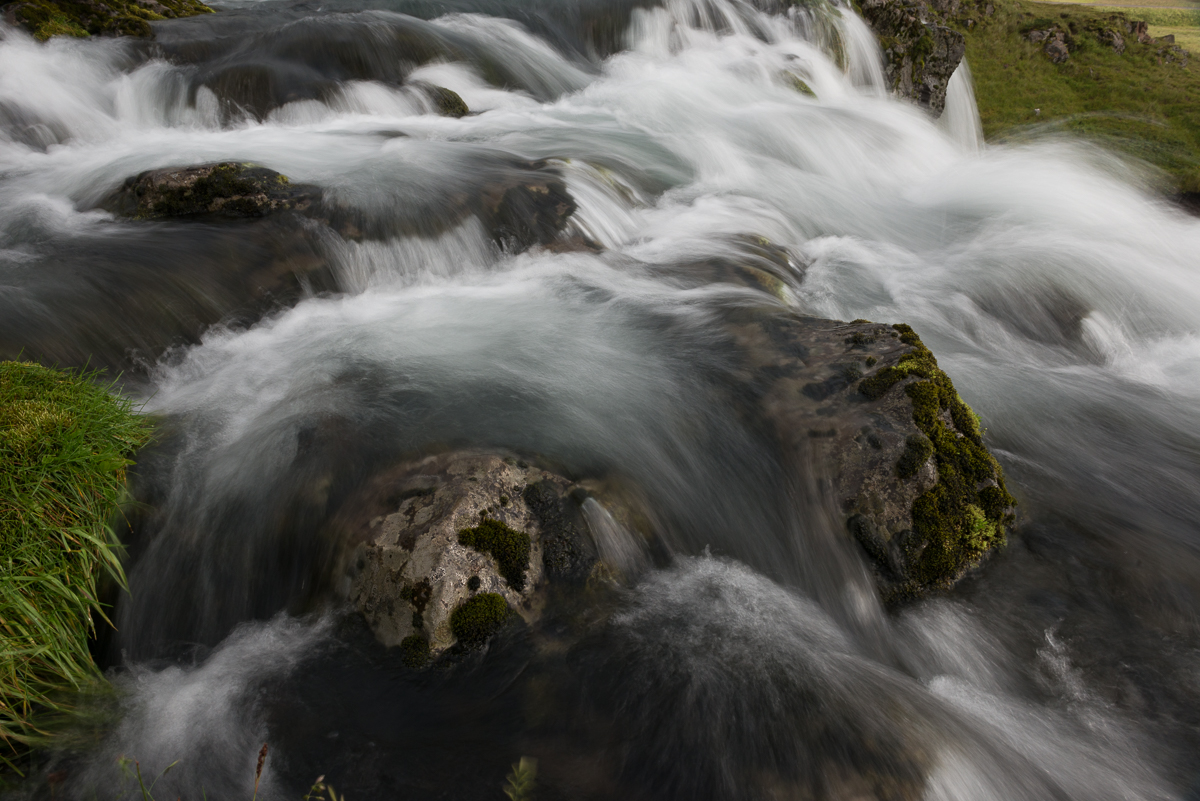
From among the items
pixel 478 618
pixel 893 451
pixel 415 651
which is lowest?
pixel 415 651

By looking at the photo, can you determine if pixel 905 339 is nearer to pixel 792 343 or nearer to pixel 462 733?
pixel 792 343

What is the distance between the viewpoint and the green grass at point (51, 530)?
11.5ft

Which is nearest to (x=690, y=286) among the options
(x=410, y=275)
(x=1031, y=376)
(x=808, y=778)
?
(x=410, y=275)

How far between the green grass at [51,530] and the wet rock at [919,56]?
20.8 m

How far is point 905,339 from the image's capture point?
560cm

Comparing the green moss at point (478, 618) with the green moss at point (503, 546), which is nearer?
the green moss at point (478, 618)

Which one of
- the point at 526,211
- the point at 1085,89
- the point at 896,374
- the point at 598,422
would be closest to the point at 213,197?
the point at 526,211

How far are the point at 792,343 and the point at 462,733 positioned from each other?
157 inches

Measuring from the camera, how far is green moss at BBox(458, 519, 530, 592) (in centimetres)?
409

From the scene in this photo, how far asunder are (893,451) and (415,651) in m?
3.46

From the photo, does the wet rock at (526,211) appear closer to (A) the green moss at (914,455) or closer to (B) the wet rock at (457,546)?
(B) the wet rock at (457,546)

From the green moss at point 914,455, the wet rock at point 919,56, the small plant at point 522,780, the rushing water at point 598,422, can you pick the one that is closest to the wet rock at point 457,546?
the rushing water at point 598,422

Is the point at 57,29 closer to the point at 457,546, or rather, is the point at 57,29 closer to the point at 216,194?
the point at 216,194

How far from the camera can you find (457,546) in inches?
159
